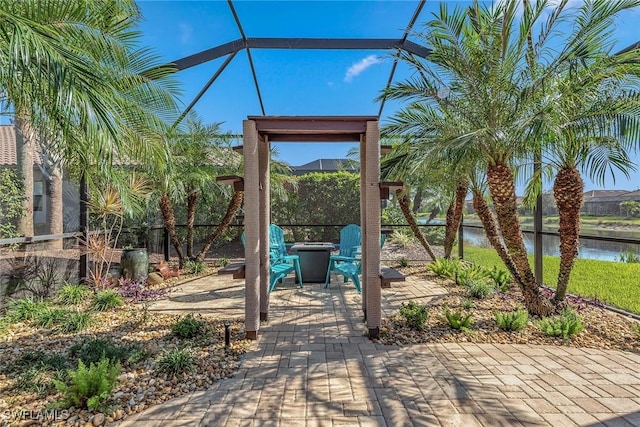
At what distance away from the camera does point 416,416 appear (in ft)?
7.22

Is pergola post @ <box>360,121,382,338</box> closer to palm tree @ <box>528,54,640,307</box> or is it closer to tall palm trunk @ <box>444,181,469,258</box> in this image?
palm tree @ <box>528,54,640,307</box>

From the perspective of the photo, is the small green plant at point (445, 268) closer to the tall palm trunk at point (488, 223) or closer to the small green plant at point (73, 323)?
the tall palm trunk at point (488, 223)

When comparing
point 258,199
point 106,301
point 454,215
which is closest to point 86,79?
point 258,199

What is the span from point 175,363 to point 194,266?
16.0 ft

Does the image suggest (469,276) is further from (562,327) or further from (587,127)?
(587,127)

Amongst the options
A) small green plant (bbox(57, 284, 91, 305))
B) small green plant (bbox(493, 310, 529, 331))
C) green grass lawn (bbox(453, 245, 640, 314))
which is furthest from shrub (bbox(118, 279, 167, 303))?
green grass lawn (bbox(453, 245, 640, 314))

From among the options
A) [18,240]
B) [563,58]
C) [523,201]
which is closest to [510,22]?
[563,58]

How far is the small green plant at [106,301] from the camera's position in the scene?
179 inches

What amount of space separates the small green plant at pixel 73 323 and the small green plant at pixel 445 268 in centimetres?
579

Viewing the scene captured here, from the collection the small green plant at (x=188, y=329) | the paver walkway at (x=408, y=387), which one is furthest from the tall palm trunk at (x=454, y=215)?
the small green plant at (x=188, y=329)

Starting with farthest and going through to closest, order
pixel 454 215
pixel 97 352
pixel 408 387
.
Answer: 1. pixel 454 215
2. pixel 97 352
3. pixel 408 387

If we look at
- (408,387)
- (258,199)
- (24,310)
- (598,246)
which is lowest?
(408,387)

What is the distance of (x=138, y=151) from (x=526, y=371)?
4.63 meters

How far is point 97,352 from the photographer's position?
2.99m
